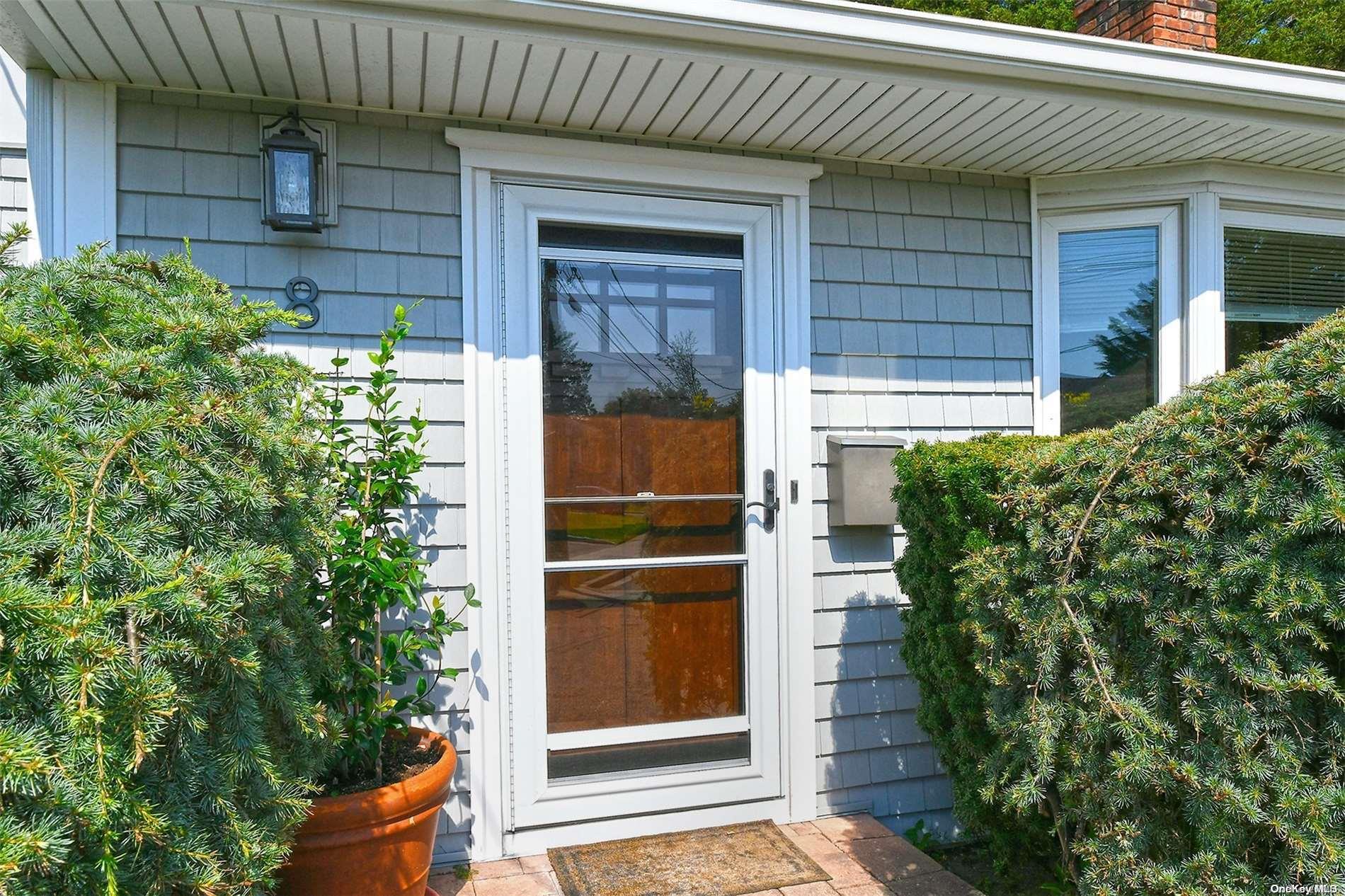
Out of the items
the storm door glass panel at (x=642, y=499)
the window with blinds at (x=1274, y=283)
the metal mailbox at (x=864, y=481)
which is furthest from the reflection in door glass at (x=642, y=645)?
the window with blinds at (x=1274, y=283)

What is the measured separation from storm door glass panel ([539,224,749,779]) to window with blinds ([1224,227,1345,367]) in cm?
211

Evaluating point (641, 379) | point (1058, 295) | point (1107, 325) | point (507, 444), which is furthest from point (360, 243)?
point (1107, 325)

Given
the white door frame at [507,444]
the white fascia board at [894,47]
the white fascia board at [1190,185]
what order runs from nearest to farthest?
1. the white fascia board at [894,47]
2. the white door frame at [507,444]
3. the white fascia board at [1190,185]

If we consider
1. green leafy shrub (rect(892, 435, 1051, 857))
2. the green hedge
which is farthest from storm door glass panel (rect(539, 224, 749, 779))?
the green hedge

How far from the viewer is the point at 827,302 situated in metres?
3.25

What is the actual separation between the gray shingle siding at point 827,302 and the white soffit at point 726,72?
0.17m

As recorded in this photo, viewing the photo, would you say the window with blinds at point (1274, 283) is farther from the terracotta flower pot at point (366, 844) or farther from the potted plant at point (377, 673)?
the terracotta flower pot at point (366, 844)

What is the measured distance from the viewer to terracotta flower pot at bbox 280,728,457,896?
82.4 inches

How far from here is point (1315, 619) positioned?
1.65 metres

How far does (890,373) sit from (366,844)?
2.37m

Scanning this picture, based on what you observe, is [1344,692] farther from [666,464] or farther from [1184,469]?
[666,464]

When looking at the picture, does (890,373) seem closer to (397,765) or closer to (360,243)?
(360,243)

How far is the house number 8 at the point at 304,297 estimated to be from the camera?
2684 millimetres

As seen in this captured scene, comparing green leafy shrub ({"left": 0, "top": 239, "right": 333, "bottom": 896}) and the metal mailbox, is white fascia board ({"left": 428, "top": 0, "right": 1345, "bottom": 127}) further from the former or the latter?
the metal mailbox
